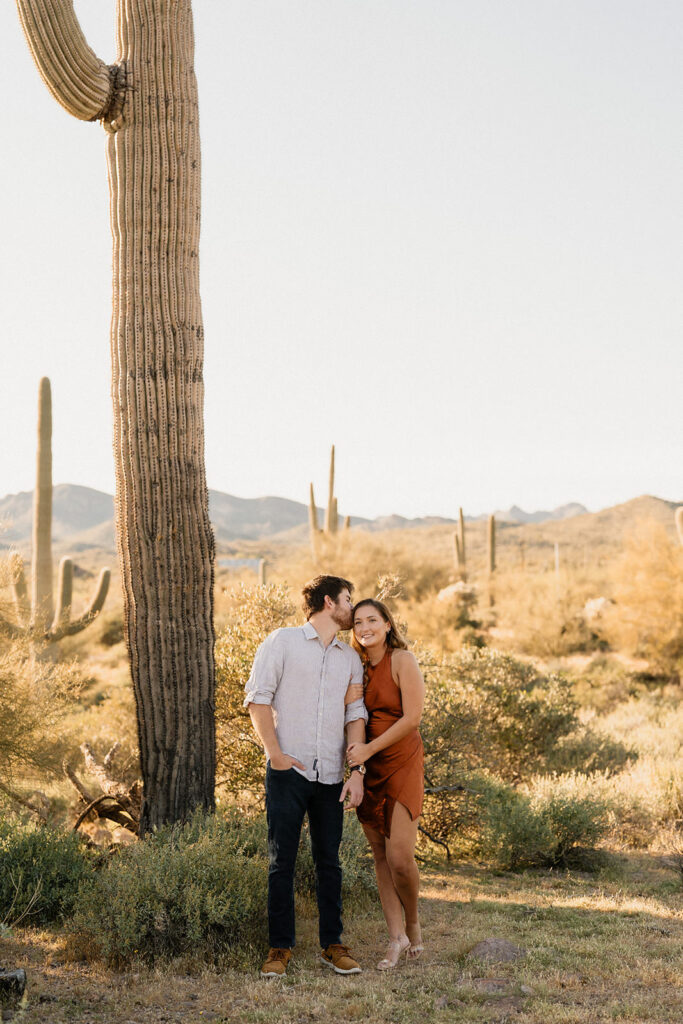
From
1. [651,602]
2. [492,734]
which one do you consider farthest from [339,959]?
[651,602]

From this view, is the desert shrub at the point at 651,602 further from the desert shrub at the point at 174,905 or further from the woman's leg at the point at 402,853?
the desert shrub at the point at 174,905

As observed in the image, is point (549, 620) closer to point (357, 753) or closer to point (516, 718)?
point (516, 718)

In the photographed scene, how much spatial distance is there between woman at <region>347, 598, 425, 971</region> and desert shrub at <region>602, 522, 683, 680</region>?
1518 centimetres

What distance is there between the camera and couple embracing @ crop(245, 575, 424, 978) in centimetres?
429

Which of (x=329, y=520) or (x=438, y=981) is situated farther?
(x=329, y=520)

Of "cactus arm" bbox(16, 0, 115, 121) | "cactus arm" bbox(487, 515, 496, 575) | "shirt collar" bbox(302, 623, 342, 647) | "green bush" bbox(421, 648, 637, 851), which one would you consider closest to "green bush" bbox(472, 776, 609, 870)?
"green bush" bbox(421, 648, 637, 851)

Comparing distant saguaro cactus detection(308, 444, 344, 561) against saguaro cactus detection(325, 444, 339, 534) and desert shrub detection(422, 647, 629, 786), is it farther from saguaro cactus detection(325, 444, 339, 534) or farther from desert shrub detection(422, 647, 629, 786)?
desert shrub detection(422, 647, 629, 786)

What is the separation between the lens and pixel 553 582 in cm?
Answer: 2711

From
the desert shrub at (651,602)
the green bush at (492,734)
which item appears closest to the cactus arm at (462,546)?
the desert shrub at (651,602)

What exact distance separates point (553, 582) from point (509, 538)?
1620 inches

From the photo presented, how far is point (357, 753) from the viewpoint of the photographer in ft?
14.2

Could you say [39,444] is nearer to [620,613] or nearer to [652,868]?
[652,868]

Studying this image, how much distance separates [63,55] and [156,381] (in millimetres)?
2118

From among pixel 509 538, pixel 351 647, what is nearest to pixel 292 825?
pixel 351 647
